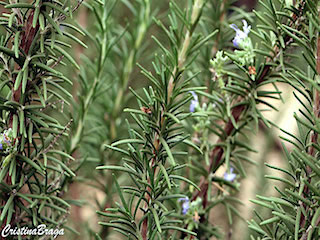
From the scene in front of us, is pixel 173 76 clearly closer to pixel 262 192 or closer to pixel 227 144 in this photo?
pixel 227 144

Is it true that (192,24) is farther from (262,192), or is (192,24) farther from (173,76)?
(262,192)

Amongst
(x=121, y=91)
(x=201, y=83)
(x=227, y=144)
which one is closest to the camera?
(x=227, y=144)

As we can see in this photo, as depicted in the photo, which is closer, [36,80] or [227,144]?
[36,80]

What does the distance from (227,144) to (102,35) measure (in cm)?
25

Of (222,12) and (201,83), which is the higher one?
(222,12)

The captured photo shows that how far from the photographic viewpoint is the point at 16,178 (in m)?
0.42

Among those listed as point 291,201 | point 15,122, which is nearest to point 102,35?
point 15,122

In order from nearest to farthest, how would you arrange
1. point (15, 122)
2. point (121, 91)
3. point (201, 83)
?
1. point (15, 122)
2. point (201, 83)
3. point (121, 91)

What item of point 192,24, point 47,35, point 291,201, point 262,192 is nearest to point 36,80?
point 47,35

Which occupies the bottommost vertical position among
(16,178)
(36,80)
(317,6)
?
(16,178)

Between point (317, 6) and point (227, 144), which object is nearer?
point (317, 6)

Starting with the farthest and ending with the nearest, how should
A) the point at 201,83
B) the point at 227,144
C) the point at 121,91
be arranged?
the point at 121,91, the point at 201,83, the point at 227,144

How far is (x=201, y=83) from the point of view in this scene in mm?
629

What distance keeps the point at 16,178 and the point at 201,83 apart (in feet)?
1.06
